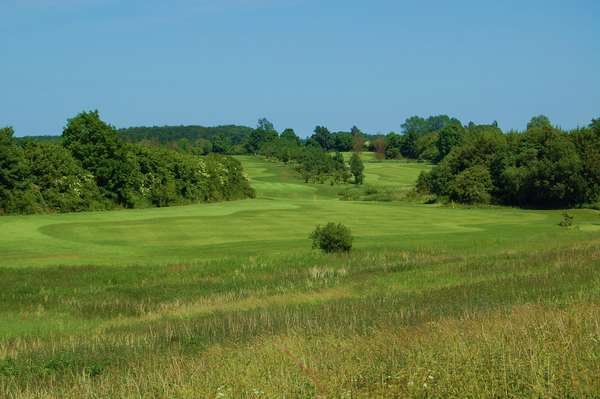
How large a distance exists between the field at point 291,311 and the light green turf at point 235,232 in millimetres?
244

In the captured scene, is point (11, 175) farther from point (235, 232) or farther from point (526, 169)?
point (526, 169)

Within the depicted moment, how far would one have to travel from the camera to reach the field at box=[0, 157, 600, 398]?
8.25 metres

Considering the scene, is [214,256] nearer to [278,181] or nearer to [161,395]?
[161,395]

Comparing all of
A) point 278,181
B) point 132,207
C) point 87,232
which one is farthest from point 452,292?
point 278,181

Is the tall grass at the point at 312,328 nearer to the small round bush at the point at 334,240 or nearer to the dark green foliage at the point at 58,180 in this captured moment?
the small round bush at the point at 334,240

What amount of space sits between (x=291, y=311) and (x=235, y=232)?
30492mm

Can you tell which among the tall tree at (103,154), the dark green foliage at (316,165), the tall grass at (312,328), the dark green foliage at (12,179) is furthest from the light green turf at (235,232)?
the dark green foliage at (316,165)

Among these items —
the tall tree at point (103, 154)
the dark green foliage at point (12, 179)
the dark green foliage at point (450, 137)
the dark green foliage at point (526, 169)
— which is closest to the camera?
the dark green foliage at point (12, 179)

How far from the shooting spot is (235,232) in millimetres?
49875

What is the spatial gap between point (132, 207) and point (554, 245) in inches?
2104

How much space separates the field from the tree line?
15469mm

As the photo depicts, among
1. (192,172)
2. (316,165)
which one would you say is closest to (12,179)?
(192,172)

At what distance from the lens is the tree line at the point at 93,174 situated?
230ft

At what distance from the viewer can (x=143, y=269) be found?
103 ft
